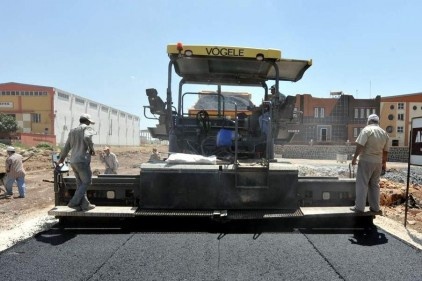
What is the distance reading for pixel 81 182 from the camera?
5.09 metres

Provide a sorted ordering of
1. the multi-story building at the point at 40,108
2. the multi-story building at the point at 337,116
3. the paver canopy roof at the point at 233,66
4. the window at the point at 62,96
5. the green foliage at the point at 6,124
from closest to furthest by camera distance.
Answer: the paver canopy roof at the point at 233,66, the green foliage at the point at 6,124, the multi-story building at the point at 40,108, the window at the point at 62,96, the multi-story building at the point at 337,116

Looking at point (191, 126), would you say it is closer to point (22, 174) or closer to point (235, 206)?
point (235, 206)

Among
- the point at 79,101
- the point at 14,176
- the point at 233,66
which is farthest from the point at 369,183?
the point at 79,101

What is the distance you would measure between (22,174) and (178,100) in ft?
22.3

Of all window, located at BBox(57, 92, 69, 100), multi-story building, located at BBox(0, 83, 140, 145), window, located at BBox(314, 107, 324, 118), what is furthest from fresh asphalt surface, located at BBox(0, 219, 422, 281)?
window, located at BBox(314, 107, 324, 118)

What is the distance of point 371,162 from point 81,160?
4.06 meters

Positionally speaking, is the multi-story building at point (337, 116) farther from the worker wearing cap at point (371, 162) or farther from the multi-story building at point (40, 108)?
the worker wearing cap at point (371, 162)

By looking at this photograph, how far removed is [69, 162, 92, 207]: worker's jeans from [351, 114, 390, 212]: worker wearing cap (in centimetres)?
367

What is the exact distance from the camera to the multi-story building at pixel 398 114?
172 ft

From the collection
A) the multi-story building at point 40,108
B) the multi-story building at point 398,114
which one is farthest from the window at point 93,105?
the multi-story building at point 398,114

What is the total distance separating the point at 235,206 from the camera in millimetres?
4695

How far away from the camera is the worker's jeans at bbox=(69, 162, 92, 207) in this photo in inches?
194

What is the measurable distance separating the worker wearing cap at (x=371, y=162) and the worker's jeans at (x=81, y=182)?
367 centimetres

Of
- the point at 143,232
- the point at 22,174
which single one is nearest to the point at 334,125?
the point at 22,174
